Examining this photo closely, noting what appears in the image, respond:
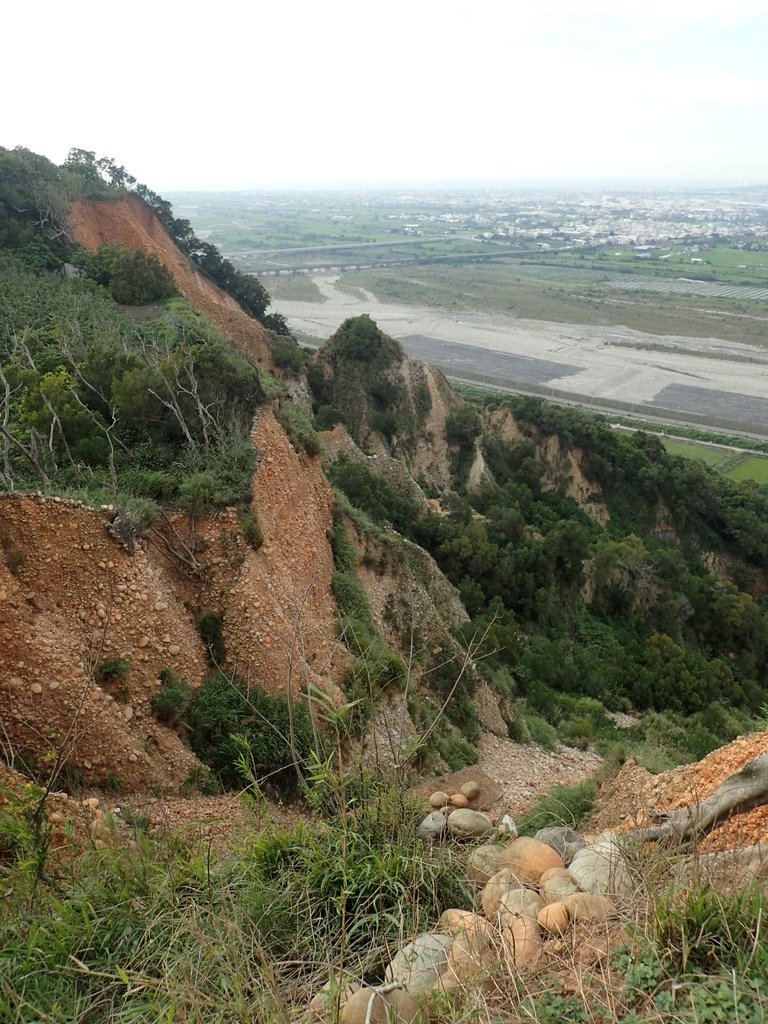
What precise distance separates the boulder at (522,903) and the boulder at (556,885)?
13 cm

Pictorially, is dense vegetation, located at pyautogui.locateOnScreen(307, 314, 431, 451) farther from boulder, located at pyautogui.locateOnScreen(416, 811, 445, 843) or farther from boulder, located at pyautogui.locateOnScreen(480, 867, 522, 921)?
boulder, located at pyautogui.locateOnScreen(480, 867, 522, 921)

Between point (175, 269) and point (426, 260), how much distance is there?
412ft

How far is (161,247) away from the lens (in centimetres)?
4275

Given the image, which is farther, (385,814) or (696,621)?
(696,621)

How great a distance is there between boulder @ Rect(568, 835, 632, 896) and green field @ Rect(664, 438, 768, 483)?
5067 centimetres

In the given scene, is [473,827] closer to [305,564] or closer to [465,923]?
[465,923]

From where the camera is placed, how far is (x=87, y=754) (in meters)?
9.48

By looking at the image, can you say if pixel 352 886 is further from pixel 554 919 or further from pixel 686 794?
pixel 686 794

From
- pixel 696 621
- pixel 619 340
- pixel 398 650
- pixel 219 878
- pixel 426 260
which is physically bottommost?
pixel 696 621

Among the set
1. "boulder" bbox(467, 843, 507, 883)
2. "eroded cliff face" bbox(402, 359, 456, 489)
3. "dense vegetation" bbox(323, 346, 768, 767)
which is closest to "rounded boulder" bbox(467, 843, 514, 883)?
"boulder" bbox(467, 843, 507, 883)

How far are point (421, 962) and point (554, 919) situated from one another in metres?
1.09

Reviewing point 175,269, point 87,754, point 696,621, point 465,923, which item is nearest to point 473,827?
point 465,923

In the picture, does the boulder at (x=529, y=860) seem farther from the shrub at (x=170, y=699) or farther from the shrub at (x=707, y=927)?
the shrub at (x=170, y=699)

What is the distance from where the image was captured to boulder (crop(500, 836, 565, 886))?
20.0ft
